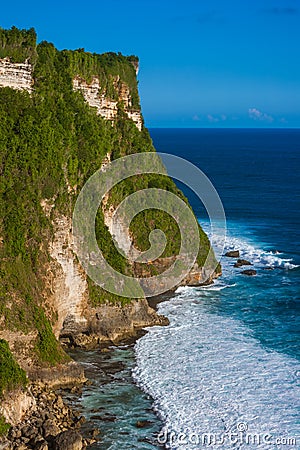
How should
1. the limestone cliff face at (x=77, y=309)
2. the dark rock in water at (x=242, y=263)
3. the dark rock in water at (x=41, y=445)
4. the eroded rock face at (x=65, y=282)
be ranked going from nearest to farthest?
1. the dark rock in water at (x=41, y=445)
2. the eroded rock face at (x=65, y=282)
3. the limestone cliff face at (x=77, y=309)
4. the dark rock in water at (x=242, y=263)

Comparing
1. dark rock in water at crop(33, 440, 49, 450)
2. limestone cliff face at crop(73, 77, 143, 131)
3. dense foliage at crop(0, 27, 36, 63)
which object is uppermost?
dense foliage at crop(0, 27, 36, 63)

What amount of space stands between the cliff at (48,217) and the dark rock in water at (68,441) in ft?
7.91

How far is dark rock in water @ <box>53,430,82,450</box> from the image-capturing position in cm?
2473

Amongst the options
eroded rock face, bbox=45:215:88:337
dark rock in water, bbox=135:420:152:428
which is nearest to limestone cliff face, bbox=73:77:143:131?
eroded rock face, bbox=45:215:88:337

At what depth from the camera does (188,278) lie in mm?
49406

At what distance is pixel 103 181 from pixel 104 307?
28.6 ft

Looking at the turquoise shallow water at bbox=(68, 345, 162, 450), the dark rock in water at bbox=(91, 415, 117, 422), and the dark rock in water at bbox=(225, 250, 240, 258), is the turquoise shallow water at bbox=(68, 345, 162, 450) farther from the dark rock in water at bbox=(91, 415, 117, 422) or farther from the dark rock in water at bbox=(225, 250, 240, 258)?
the dark rock in water at bbox=(225, 250, 240, 258)

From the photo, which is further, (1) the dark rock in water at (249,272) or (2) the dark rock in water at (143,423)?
(1) the dark rock in water at (249,272)

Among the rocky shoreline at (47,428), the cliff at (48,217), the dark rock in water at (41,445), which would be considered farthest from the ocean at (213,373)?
the dark rock in water at (41,445)

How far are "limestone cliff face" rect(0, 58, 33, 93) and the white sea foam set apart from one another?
1585cm

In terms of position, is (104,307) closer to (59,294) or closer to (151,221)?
(59,294)

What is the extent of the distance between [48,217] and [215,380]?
474 inches

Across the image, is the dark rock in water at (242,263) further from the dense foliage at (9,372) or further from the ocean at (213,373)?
the dense foliage at (9,372)

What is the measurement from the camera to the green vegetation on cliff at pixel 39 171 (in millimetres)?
30391
